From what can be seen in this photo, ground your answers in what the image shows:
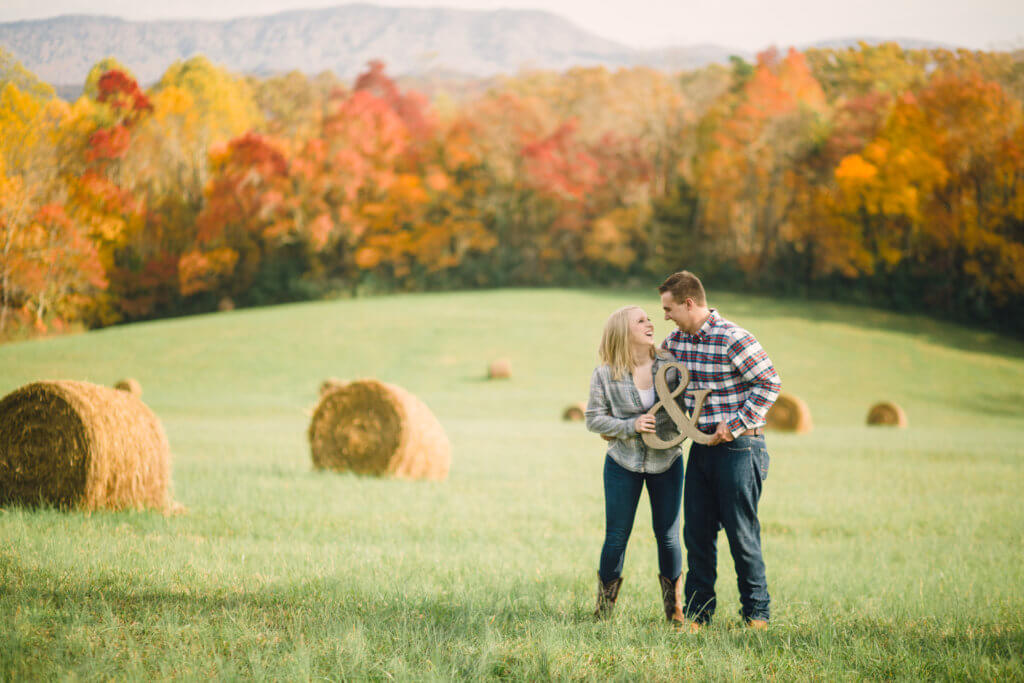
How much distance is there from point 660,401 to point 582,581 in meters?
1.81

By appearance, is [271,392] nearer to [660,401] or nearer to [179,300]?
[179,300]

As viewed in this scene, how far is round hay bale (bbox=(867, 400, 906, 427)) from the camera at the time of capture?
23.7 m

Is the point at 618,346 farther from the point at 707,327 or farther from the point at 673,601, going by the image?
the point at 673,601

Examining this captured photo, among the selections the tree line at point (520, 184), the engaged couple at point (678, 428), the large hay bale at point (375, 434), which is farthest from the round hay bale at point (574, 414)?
the engaged couple at point (678, 428)

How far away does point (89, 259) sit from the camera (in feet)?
30.0

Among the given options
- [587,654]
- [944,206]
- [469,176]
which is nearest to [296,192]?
[587,654]

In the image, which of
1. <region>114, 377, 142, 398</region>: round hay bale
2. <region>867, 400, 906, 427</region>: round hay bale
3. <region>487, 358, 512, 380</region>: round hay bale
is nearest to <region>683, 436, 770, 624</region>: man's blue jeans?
<region>114, 377, 142, 398</region>: round hay bale

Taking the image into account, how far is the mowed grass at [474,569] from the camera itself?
381 cm

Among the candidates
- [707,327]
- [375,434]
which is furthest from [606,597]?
[375,434]

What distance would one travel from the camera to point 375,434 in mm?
10781

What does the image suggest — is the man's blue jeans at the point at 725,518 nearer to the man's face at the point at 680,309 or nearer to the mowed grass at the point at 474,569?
the mowed grass at the point at 474,569

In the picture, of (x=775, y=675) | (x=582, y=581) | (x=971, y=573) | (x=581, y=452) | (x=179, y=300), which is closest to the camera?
(x=775, y=675)

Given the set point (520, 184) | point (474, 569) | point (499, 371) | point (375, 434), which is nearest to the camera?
point (474, 569)

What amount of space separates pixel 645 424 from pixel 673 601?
1114 mm
